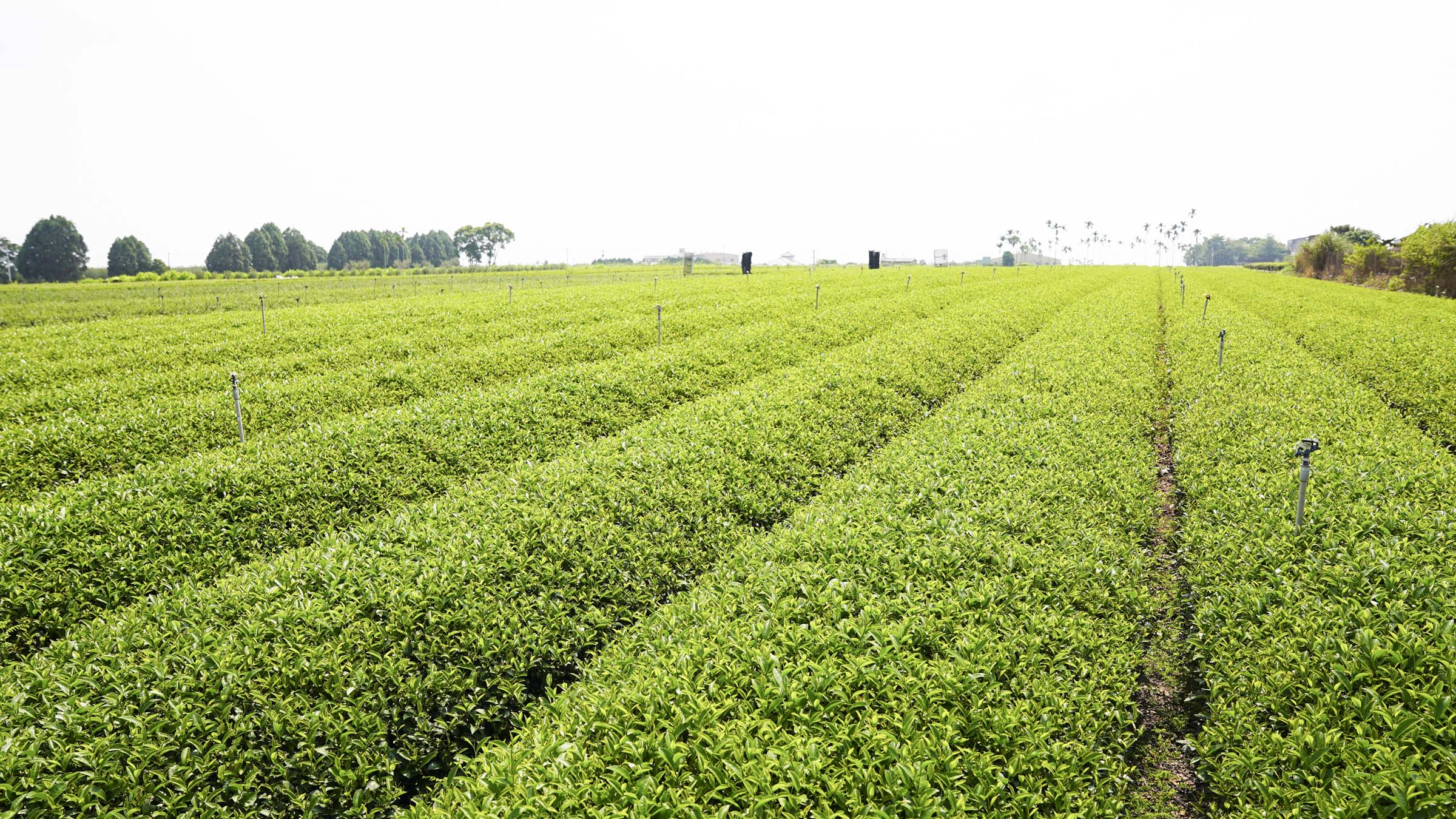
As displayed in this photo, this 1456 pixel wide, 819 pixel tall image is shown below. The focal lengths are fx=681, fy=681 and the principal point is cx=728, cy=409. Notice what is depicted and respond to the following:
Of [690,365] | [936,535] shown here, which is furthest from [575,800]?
[690,365]

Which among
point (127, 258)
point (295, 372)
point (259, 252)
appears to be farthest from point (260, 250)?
point (295, 372)

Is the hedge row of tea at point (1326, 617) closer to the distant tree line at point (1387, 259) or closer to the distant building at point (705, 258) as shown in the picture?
the distant tree line at point (1387, 259)

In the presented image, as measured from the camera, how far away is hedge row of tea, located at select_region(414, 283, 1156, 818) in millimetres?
3213

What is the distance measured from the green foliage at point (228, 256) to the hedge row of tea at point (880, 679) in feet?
409

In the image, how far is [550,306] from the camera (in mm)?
25094

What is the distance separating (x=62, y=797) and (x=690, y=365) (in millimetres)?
11626

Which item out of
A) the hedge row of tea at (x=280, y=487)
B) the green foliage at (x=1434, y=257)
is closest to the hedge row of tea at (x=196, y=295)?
the hedge row of tea at (x=280, y=487)

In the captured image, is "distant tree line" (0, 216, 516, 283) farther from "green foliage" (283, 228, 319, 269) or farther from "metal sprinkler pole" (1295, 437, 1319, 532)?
"metal sprinkler pole" (1295, 437, 1319, 532)

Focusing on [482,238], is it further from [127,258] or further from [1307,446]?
[1307,446]

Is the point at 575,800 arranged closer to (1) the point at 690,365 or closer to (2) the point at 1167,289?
(1) the point at 690,365

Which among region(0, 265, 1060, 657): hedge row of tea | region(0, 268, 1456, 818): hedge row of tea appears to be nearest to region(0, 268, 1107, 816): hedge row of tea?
region(0, 268, 1456, 818): hedge row of tea

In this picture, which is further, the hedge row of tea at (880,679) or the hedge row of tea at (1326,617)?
the hedge row of tea at (1326,617)

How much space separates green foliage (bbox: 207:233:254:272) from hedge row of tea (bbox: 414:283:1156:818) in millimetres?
124685

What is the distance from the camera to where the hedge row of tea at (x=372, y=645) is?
3715 mm
